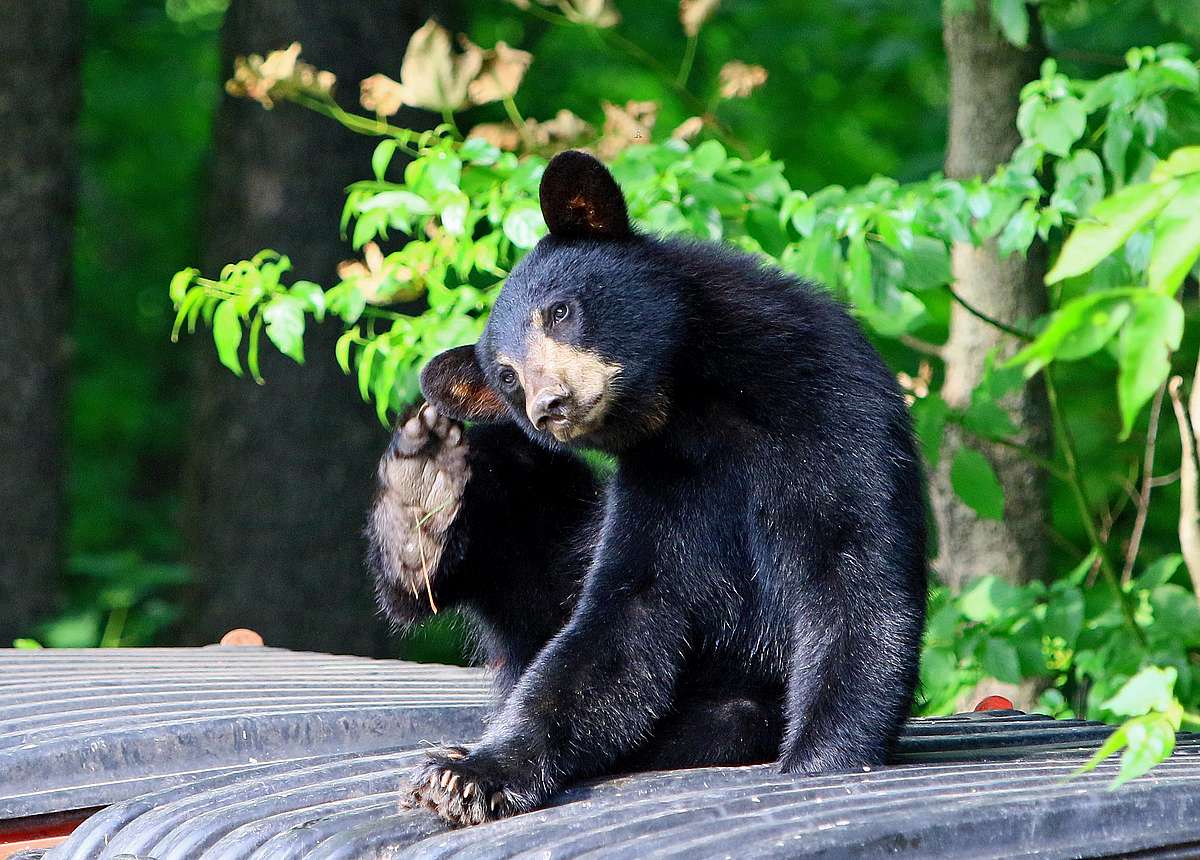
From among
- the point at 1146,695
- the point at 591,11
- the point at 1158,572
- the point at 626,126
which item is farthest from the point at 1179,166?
the point at 1158,572

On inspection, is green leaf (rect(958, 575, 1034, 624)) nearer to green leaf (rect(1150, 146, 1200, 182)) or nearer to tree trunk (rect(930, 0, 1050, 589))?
tree trunk (rect(930, 0, 1050, 589))

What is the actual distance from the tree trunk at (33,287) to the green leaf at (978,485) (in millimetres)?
5030

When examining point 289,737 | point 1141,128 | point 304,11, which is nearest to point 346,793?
point 289,737

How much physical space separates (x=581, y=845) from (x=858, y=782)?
0.60 metres

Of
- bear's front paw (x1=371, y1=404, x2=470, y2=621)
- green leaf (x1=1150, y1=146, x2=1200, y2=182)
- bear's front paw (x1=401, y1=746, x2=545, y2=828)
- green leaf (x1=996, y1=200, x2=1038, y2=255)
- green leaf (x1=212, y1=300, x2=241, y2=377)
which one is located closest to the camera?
green leaf (x1=1150, y1=146, x2=1200, y2=182)

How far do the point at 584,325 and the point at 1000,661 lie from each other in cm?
211

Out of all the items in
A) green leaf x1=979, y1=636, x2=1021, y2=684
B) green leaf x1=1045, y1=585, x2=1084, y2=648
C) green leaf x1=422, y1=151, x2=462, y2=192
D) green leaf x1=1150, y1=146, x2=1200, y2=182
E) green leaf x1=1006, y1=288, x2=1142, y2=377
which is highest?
green leaf x1=422, y1=151, x2=462, y2=192

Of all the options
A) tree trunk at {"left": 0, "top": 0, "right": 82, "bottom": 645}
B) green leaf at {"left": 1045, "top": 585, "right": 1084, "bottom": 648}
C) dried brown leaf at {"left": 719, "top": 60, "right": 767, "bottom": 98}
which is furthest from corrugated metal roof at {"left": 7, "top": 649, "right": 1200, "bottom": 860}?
tree trunk at {"left": 0, "top": 0, "right": 82, "bottom": 645}

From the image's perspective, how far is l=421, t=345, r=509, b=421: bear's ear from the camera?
129 inches

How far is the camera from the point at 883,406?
2.87 m

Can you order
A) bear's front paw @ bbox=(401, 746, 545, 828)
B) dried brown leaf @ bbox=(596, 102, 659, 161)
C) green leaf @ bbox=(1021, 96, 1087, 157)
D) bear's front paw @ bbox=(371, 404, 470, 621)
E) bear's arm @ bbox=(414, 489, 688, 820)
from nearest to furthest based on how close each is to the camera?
bear's front paw @ bbox=(401, 746, 545, 828) < bear's arm @ bbox=(414, 489, 688, 820) < bear's front paw @ bbox=(371, 404, 470, 621) < green leaf @ bbox=(1021, 96, 1087, 157) < dried brown leaf @ bbox=(596, 102, 659, 161)

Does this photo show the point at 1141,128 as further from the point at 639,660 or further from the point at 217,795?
the point at 217,795

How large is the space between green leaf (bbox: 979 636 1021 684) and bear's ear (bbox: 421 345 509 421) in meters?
1.93

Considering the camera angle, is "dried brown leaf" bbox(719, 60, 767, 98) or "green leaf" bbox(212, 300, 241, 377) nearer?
"green leaf" bbox(212, 300, 241, 377)
